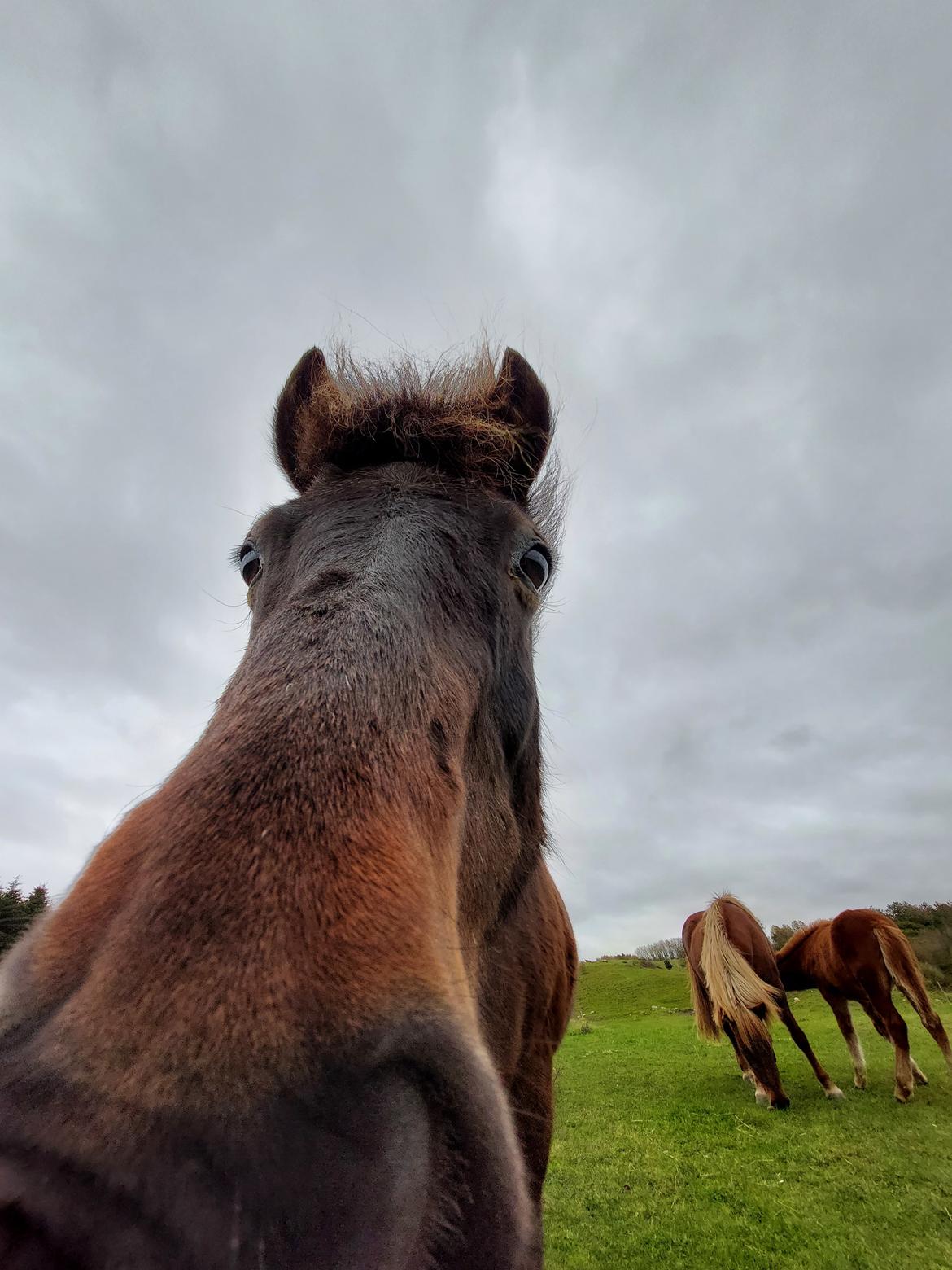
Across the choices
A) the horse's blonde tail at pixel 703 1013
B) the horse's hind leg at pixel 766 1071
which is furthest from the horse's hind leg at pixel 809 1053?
the horse's blonde tail at pixel 703 1013

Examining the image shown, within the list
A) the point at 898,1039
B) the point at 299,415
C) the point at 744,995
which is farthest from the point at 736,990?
the point at 299,415

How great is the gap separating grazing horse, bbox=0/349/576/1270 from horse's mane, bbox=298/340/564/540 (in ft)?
3.65

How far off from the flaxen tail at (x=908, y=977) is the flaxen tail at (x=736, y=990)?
189cm

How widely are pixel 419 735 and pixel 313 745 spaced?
1.06 feet

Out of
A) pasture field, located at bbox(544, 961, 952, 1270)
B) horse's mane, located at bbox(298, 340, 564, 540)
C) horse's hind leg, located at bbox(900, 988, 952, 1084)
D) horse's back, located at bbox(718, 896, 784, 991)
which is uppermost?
horse's mane, located at bbox(298, 340, 564, 540)

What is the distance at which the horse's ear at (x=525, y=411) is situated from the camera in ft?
10.5

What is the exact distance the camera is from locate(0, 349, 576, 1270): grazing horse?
27.0 inches

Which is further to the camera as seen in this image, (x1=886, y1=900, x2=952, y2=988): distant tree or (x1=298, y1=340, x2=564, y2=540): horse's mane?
(x1=886, y1=900, x2=952, y2=988): distant tree

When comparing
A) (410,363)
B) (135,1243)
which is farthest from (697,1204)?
(410,363)

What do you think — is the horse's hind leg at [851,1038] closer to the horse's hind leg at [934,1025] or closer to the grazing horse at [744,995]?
the grazing horse at [744,995]

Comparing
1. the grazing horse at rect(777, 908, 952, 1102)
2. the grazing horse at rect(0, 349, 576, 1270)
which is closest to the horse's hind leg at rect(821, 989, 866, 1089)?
the grazing horse at rect(777, 908, 952, 1102)

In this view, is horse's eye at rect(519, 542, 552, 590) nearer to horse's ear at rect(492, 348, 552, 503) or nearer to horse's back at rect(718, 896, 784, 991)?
horse's ear at rect(492, 348, 552, 503)

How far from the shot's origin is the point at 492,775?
6.88ft

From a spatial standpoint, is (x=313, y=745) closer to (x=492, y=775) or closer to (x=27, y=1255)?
(x=27, y=1255)
